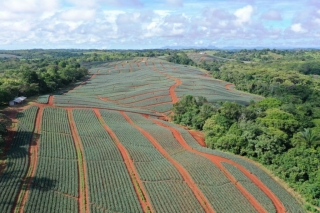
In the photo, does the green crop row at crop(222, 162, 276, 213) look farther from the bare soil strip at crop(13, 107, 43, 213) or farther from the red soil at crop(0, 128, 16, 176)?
the red soil at crop(0, 128, 16, 176)

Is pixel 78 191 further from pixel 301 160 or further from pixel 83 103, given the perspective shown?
pixel 83 103

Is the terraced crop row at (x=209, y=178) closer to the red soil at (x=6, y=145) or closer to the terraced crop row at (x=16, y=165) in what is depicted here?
the terraced crop row at (x=16, y=165)

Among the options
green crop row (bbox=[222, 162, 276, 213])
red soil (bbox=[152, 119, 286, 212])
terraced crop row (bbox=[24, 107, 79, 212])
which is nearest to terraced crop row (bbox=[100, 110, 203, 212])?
red soil (bbox=[152, 119, 286, 212])

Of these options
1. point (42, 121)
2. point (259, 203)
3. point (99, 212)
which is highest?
point (42, 121)

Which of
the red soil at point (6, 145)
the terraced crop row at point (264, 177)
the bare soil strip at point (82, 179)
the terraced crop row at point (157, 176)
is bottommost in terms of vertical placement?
the terraced crop row at point (264, 177)

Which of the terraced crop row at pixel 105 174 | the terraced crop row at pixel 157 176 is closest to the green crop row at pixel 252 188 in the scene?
the terraced crop row at pixel 157 176

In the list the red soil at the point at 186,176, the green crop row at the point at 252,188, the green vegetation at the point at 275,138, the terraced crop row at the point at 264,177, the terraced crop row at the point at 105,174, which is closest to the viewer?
the terraced crop row at the point at 105,174

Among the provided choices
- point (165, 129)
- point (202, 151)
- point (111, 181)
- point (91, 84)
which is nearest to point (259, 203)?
point (202, 151)
